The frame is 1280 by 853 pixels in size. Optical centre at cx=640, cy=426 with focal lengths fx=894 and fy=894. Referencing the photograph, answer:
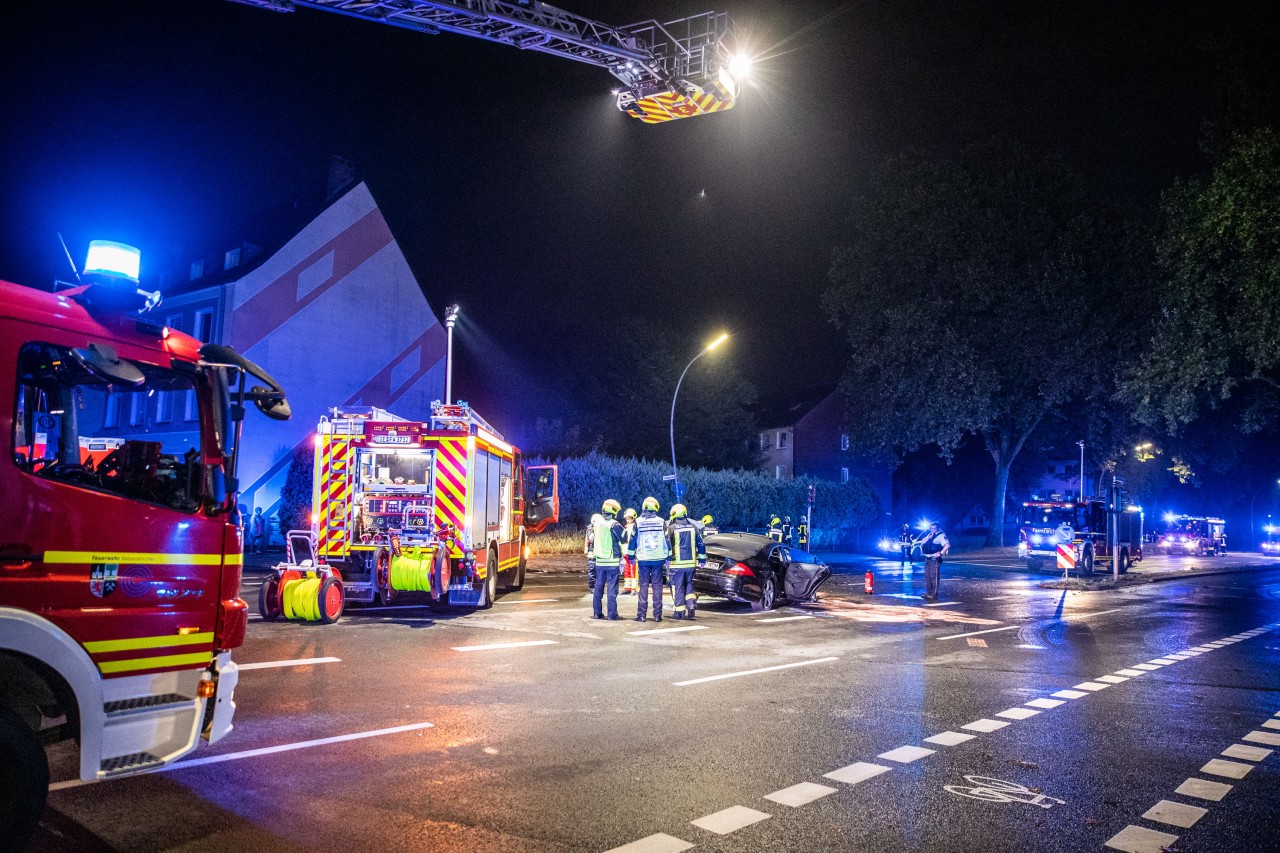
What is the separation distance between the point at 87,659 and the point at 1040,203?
39169mm

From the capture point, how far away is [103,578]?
4.33 metres

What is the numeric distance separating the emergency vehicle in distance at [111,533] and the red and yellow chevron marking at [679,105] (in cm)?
1751

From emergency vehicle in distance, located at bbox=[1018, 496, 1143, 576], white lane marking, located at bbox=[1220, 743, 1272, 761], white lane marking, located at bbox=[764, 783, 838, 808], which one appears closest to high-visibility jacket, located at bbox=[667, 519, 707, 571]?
white lane marking, located at bbox=[1220, 743, 1272, 761]

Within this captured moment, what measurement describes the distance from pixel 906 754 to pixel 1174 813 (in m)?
1.64

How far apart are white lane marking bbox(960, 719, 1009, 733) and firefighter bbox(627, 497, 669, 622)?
21.8ft

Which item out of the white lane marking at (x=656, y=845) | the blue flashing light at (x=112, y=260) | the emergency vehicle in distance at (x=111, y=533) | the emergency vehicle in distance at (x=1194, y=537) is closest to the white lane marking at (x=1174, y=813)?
the white lane marking at (x=656, y=845)

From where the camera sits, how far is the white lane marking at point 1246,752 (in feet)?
21.2

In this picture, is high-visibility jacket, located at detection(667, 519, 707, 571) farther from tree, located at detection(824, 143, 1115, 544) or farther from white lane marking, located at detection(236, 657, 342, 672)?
tree, located at detection(824, 143, 1115, 544)

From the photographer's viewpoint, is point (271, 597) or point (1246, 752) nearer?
point (1246, 752)

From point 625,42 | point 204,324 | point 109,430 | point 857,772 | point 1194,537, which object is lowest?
point 1194,537

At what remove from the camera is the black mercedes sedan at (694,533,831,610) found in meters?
15.6

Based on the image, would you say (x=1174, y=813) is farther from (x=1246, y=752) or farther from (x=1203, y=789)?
(x=1246, y=752)

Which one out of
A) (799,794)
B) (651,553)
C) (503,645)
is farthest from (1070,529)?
(799,794)

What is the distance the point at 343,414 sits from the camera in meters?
13.9
